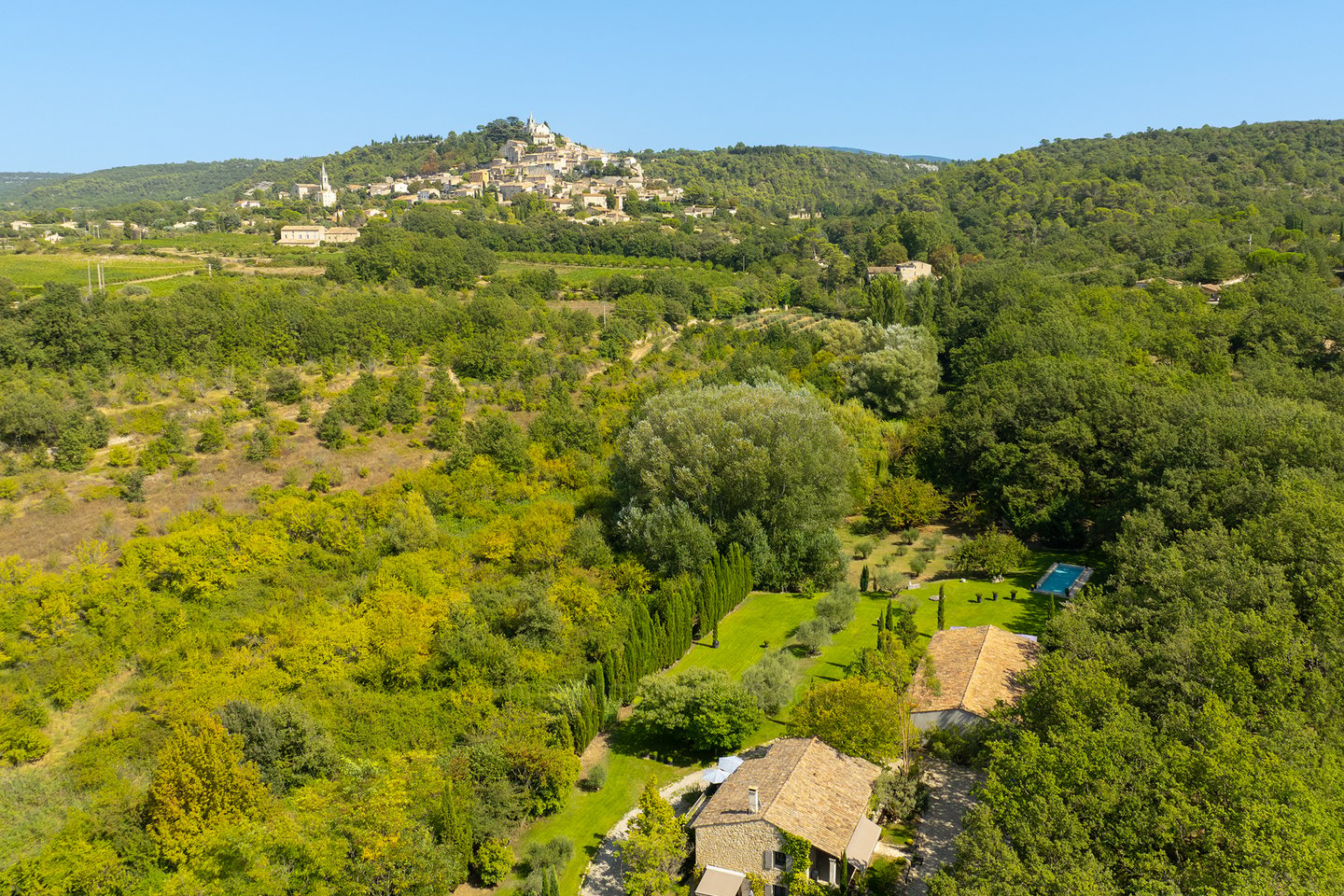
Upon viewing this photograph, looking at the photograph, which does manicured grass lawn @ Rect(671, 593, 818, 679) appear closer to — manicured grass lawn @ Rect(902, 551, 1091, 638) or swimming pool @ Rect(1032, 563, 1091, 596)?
manicured grass lawn @ Rect(902, 551, 1091, 638)

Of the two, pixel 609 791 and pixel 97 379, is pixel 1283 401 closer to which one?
pixel 609 791

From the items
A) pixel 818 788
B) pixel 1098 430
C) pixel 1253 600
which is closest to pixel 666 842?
pixel 818 788

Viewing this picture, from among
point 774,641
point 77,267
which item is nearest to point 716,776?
point 774,641

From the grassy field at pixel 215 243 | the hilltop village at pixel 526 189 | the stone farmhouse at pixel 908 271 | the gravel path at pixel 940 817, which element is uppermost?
the hilltop village at pixel 526 189

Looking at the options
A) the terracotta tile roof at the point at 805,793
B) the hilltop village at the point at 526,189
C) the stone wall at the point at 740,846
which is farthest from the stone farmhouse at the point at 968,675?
the hilltop village at the point at 526,189

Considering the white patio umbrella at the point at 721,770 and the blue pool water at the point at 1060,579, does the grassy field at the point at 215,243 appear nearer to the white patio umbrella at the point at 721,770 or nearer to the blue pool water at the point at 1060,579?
the white patio umbrella at the point at 721,770

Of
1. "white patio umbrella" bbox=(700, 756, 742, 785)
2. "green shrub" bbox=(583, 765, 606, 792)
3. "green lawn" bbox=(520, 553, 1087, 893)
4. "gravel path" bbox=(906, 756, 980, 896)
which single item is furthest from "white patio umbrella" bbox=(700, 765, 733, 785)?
"gravel path" bbox=(906, 756, 980, 896)
